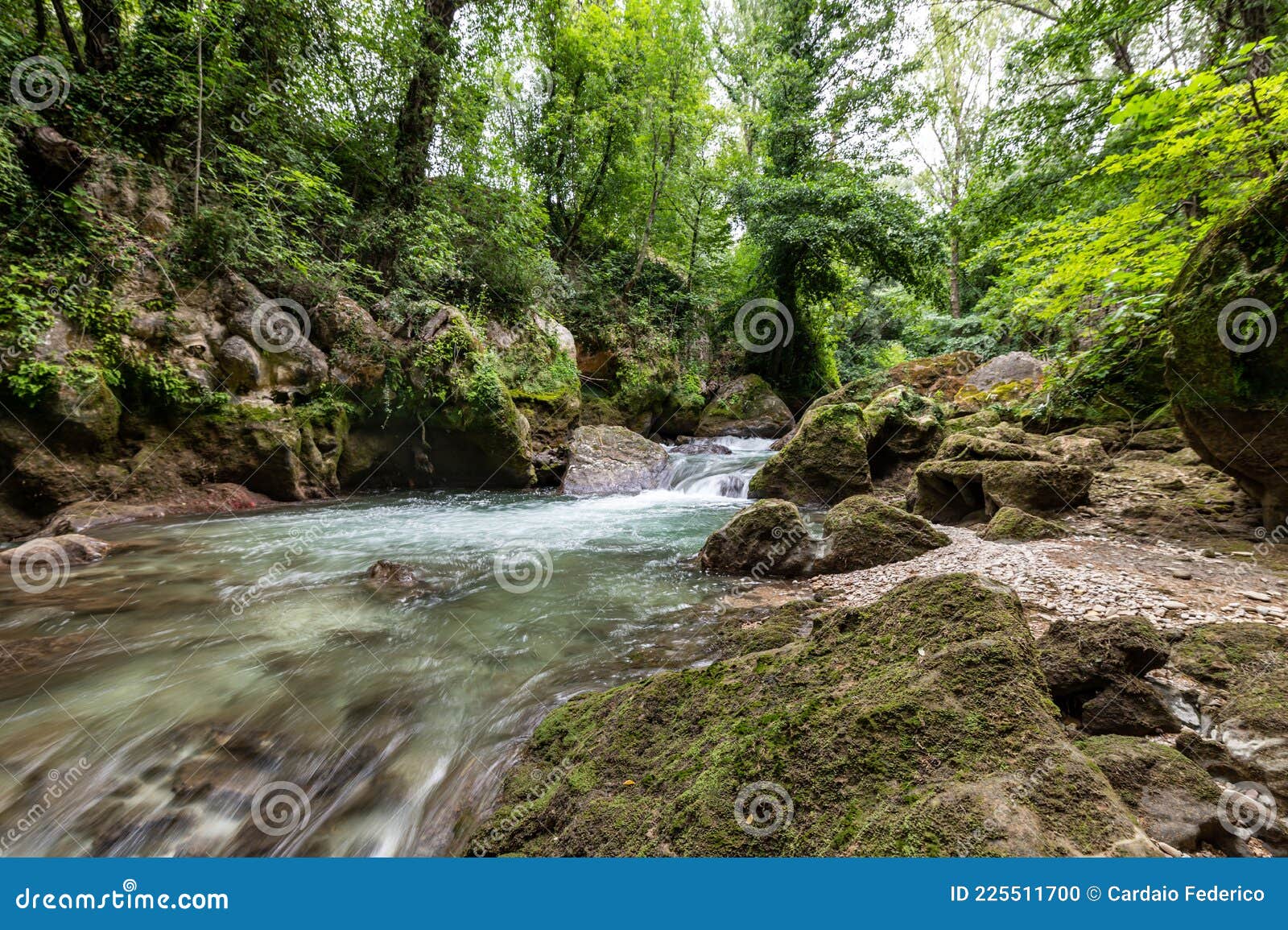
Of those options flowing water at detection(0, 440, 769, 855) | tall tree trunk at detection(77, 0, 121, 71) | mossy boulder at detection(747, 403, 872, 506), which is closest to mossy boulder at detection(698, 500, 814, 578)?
flowing water at detection(0, 440, 769, 855)

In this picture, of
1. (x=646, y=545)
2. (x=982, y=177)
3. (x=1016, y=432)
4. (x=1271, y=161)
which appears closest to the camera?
(x=1271, y=161)

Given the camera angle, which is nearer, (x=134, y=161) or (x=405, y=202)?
(x=134, y=161)

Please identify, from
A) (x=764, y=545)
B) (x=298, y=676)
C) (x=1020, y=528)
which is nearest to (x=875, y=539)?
(x=764, y=545)

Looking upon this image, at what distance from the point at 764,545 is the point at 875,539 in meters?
1.16

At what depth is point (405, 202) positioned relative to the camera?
36.1ft

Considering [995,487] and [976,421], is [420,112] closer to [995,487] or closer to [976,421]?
[995,487]

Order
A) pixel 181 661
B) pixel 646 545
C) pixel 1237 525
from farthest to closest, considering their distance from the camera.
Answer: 1. pixel 646 545
2. pixel 1237 525
3. pixel 181 661

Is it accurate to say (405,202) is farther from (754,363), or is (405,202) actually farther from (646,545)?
(754,363)

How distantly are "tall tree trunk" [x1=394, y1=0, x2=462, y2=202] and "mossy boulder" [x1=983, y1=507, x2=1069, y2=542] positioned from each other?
12.6 m

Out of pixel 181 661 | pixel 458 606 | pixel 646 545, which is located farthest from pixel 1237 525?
pixel 181 661

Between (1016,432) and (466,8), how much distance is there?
616 inches

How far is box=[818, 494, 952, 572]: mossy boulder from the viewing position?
5.01 meters

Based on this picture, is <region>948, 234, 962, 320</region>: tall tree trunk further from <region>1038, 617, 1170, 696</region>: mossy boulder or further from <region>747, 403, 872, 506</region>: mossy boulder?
<region>1038, 617, 1170, 696</region>: mossy boulder

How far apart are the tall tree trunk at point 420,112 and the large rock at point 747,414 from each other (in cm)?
1070
